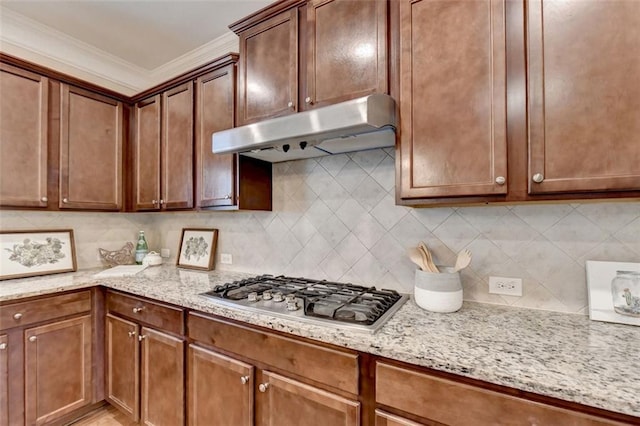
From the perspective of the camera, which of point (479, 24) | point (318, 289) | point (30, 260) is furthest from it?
point (30, 260)

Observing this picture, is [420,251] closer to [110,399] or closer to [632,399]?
[632,399]

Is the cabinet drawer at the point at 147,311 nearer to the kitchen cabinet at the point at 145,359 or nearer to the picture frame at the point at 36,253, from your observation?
the kitchen cabinet at the point at 145,359

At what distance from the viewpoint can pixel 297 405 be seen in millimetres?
1152

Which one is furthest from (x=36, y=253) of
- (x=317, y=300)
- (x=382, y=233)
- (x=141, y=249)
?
(x=382, y=233)

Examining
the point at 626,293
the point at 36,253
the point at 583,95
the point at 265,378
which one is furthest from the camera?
the point at 36,253

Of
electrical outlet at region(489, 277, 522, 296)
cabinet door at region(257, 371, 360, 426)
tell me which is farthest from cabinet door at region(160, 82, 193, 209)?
electrical outlet at region(489, 277, 522, 296)

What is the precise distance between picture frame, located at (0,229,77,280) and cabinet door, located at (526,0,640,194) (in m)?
3.02

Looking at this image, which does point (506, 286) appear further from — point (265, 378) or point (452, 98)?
point (265, 378)

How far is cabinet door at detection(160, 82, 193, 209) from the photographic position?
210cm

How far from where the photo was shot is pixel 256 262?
2148mm

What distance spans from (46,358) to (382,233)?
219cm

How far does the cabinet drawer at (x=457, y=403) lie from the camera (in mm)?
756

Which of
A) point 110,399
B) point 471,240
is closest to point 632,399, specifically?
point 471,240

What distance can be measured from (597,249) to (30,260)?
10.9 feet
